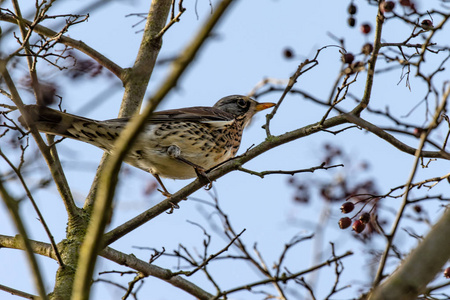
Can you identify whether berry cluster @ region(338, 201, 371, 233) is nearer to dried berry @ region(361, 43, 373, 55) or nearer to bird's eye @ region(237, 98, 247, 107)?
dried berry @ region(361, 43, 373, 55)

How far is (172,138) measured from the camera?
21.4ft

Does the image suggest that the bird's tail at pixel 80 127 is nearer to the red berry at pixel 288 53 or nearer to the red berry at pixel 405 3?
the red berry at pixel 288 53

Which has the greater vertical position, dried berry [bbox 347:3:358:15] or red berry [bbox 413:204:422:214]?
dried berry [bbox 347:3:358:15]

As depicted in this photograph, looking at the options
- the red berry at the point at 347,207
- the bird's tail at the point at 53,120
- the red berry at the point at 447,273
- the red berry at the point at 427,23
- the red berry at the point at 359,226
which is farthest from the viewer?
the bird's tail at the point at 53,120

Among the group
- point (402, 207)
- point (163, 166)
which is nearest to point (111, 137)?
point (163, 166)

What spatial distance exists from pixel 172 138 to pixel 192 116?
0.51m

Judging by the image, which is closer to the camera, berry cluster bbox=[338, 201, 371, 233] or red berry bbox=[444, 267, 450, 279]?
red berry bbox=[444, 267, 450, 279]

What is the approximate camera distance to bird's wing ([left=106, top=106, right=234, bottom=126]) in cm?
672

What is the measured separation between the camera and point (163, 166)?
6.58 metres

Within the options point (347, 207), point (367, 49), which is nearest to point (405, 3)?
point (367, 49)

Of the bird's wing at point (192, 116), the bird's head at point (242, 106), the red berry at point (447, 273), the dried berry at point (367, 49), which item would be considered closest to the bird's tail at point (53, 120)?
the bird's wing at point (192, 116)

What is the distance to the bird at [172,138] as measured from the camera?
6.00 m

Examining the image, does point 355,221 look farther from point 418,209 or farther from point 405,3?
point 405,3

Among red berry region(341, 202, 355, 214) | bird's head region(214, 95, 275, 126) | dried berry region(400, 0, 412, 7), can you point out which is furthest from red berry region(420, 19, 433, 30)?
bird's head region(214, 95, 275, 126)
